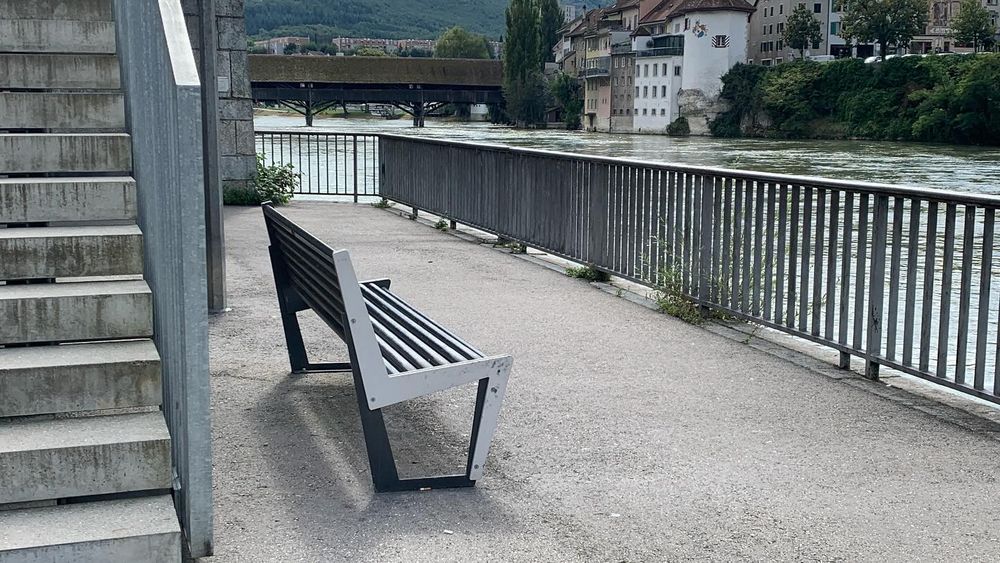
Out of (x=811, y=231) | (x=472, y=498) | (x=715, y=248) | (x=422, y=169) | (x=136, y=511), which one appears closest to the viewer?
(x=136, y=511)

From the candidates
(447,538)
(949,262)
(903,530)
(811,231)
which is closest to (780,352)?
(811,231)

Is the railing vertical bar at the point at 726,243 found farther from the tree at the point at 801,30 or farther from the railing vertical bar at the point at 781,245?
the tree at the point at 801,30

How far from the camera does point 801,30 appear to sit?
120 meters

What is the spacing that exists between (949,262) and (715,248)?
2227mm

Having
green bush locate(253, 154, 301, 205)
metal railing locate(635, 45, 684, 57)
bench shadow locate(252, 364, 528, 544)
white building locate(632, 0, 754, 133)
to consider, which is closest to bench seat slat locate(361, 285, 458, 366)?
bench shadow locate(252, 364, 528, 544)

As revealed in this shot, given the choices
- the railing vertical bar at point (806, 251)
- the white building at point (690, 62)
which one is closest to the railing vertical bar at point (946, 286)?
the railing vertical bar at point (806, 251)

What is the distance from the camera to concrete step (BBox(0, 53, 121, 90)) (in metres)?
5.27

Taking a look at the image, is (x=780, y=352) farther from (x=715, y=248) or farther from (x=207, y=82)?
(x=207, y=82)

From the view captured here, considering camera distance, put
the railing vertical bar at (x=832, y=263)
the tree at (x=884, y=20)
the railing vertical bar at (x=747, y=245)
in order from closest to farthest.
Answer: the railing vertical bar at (x=832, y=263) < the railing vertical bar at (x=747, y=245) < the tree at (x=884, y=20)

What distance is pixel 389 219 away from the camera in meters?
15.1

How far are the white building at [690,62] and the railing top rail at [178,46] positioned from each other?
111m

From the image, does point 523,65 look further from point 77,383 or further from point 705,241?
point 77,383

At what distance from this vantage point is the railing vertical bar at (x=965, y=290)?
5.45 meters

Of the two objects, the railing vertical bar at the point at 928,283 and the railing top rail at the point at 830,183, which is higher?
the railing top rail at the point at 830,183
